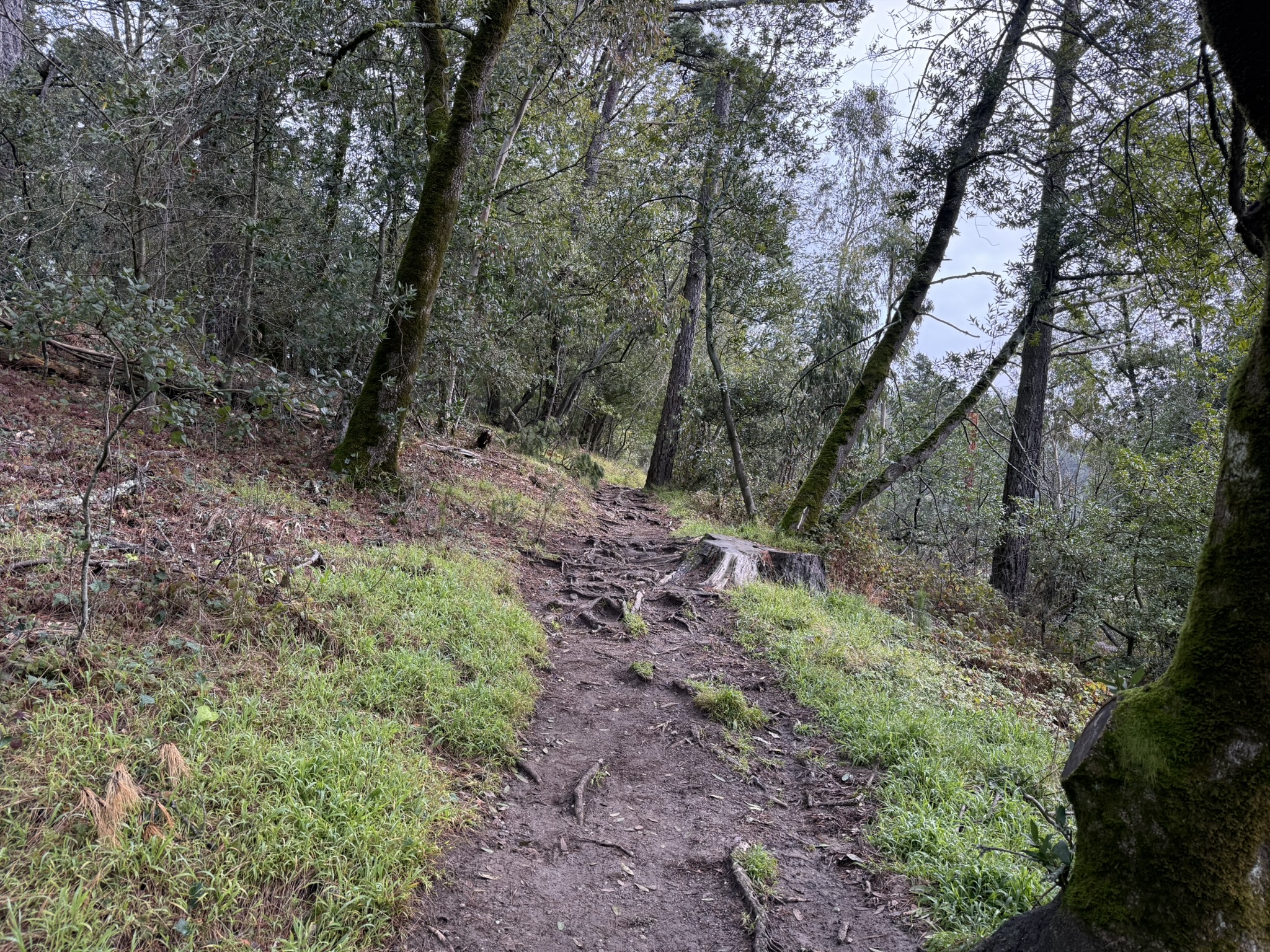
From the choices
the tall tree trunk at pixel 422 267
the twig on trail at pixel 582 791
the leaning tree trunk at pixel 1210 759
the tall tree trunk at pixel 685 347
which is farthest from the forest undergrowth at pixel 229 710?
the tall tree trunk at pixel 685 347

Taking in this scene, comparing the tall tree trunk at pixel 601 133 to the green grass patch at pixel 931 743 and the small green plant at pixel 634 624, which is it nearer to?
the small green plant at pixel 634 624

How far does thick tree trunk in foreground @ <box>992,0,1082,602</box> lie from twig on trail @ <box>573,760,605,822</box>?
7.36 m

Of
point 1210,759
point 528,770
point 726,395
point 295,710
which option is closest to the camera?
point 1210,759

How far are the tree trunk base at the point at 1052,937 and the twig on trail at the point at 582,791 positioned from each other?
2059mm

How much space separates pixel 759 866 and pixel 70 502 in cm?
525

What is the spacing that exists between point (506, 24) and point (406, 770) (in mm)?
8002

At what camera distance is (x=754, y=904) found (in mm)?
2900

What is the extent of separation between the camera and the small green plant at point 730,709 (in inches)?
186

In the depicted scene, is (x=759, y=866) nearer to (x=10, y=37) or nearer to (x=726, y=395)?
(x=726, y=395)

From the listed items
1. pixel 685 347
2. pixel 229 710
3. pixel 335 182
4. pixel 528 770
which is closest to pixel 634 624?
pixel 528 770

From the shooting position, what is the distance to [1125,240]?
666cm

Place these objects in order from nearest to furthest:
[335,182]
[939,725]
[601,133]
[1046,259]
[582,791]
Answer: [582,791] → [939,725] → [335,182] → [1046,259] → [601,133]

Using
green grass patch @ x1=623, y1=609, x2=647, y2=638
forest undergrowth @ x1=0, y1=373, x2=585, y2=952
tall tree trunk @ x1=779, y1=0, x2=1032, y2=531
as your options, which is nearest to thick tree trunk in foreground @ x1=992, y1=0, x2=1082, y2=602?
tall tree trunk @ x1=779, y1=0, x2=1032, y2=531

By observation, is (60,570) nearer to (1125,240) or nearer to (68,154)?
(68,154)
